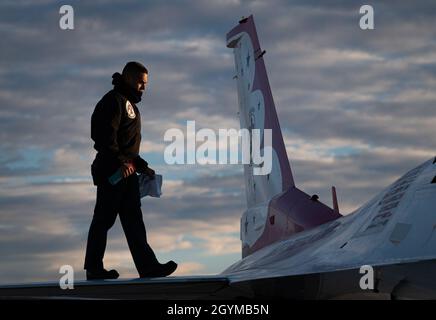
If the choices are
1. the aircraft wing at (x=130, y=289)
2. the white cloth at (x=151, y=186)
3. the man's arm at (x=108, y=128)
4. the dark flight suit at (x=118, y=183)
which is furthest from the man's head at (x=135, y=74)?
the aircraft wing at (x=130, y=289)

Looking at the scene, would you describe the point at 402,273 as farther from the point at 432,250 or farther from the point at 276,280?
the point at 276,280

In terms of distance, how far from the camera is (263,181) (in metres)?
15.5

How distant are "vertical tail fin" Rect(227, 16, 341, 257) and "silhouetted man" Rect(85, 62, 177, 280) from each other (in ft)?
14.4

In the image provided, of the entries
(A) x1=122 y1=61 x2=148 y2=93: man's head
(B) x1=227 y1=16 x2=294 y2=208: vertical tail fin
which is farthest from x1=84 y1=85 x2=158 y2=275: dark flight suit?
(B) x1=227 y1=16 x2=294 y2=208: vertical tail fin

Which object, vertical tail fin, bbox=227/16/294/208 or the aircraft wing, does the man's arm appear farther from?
vertical tail fin, bbox=227/16/294/208

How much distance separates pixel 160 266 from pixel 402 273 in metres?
3.30

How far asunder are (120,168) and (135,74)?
1.00 meters

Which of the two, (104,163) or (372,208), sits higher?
(104,163)

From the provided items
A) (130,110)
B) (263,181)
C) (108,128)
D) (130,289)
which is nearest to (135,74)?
(130,110)

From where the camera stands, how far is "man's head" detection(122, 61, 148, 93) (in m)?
8.55

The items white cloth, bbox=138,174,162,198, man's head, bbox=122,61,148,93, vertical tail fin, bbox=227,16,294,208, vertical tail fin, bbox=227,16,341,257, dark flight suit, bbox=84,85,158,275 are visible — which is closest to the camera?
dark flight suit, bbox=84,85,158,275
